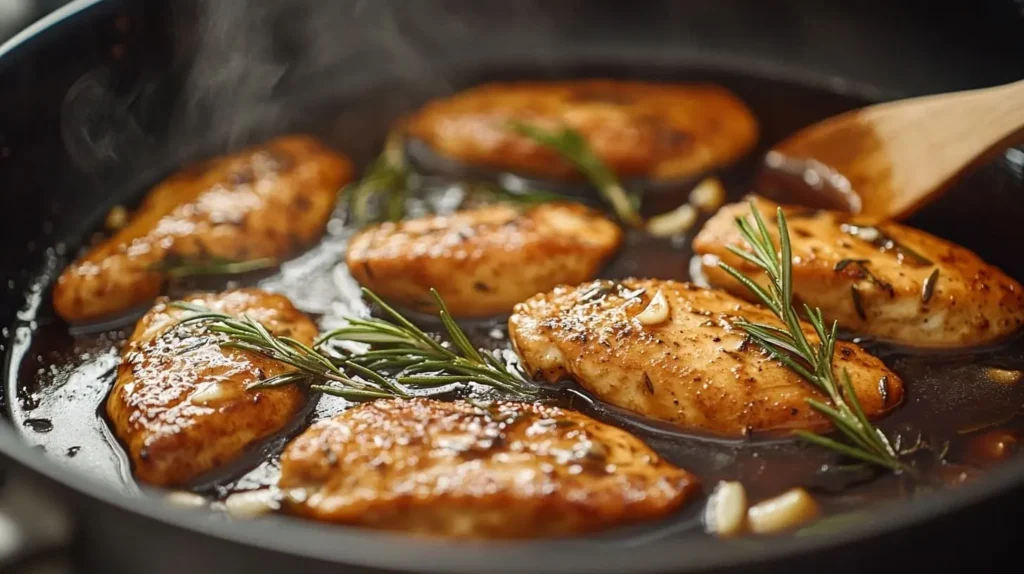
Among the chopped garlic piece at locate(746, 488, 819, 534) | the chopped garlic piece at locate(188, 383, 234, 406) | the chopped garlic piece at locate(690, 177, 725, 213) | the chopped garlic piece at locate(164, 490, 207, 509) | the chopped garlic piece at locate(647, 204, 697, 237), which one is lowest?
the chopped garlic piece at locate(746, 488, 819, 534)

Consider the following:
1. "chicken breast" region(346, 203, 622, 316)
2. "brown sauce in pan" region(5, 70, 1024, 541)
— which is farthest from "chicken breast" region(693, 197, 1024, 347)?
"chicken breast" region(346, 203, 622, 316)

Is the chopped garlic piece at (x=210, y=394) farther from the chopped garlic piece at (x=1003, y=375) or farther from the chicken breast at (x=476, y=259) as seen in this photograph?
the chopped garlic piece at (x=1003, y=375)

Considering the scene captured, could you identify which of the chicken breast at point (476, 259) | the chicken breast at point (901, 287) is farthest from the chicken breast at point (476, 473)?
the chicken breast at point (901, 287)

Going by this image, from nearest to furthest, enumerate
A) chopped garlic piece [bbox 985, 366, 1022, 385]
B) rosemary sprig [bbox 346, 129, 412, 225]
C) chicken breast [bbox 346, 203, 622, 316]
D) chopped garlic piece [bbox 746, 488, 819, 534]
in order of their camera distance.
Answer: chopped garlic piece [bbox 746, 488, 819, 534]
chopped garlic piece [bbox 985, 366, 1022, 385]
chicken breast [bbox 346, 203, 622, 316]
rosemary sprig [bbox 346, 129, 412, 225]

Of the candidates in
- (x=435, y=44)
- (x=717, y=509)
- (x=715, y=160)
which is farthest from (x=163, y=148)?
(x=717, y=509)

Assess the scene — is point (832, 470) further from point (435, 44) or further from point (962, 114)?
point (435, 44)

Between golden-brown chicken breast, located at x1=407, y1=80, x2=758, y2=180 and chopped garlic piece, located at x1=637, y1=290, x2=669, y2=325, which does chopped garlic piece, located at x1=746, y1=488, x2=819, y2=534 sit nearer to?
chopped garlic piece, located at x1=637, y1=290, x2=669, y2=325
